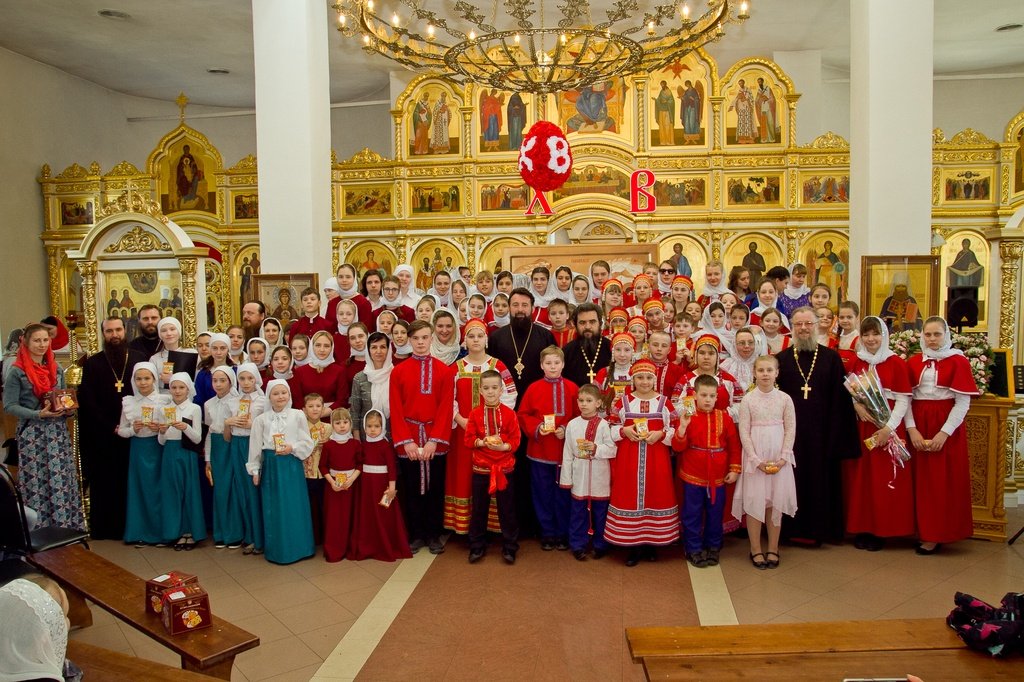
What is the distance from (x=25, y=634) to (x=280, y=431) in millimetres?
3351

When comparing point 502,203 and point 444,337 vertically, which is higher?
point 502,203

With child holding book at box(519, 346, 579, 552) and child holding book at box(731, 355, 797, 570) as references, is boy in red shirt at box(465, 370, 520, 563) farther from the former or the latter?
child holding book at box(731, 355, 797, 570)

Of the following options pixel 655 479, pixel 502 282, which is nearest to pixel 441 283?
pixel 502 282

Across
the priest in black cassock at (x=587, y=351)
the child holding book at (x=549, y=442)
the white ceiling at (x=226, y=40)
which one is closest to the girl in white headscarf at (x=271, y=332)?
the child holding book at (x=549, y=442)

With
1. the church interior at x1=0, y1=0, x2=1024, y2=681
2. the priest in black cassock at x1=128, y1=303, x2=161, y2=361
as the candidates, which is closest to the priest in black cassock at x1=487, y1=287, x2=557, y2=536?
the church interior at x1=0, y1=0, x2=1024, y2=681

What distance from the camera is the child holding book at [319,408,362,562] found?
19.5 ft

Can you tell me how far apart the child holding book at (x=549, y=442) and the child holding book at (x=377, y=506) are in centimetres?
114

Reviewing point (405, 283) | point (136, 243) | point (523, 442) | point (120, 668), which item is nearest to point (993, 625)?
point (120, 668)

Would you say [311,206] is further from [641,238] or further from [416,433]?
[641,238]

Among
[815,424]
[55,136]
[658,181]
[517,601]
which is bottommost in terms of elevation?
[517,601]

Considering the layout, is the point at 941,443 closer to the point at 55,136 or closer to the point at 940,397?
the point at 940,397

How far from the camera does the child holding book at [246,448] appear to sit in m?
6.17

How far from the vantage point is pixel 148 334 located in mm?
6977

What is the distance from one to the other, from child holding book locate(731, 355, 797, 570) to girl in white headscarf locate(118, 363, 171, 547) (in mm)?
4918
